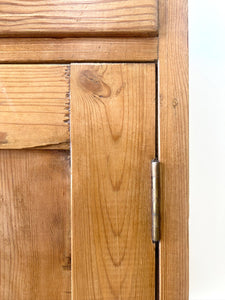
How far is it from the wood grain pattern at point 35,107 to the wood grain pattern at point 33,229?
0.07 ft

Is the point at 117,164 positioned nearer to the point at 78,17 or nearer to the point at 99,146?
the point at 99,146

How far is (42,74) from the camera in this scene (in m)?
0.44

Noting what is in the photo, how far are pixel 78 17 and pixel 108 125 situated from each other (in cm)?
16

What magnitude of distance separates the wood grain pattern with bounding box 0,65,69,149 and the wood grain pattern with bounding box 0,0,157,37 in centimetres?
5

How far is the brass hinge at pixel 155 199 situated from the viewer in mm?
429

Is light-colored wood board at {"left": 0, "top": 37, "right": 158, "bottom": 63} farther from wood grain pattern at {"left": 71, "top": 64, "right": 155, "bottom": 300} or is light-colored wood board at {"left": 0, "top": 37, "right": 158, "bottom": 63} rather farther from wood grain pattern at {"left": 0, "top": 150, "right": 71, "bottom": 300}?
wood grain pattern at {"left": 0, "top": 150, "right": 71, "bottom": 300}

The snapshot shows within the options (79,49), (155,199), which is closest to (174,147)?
(155,199)

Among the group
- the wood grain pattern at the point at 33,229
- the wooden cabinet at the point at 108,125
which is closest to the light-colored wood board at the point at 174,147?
the wooden cabinet at the point at 108,125

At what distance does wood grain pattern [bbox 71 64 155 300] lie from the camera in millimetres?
437

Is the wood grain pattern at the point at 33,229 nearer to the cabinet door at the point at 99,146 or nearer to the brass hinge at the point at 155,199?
the cabinet door at the point at 99,146

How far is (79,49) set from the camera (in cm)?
44
